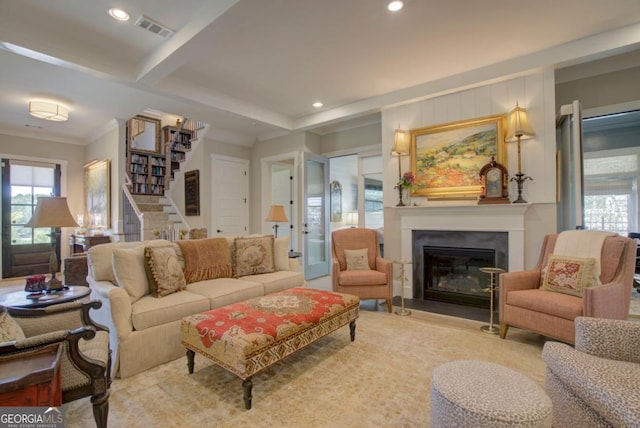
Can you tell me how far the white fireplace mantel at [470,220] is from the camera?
3.48 meters

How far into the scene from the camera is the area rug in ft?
5.79

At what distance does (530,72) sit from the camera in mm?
3359

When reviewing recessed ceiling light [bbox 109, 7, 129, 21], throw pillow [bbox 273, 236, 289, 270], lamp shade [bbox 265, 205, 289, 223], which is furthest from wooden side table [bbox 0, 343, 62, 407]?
lamp shade [bbox 265, 205, 289, 223]

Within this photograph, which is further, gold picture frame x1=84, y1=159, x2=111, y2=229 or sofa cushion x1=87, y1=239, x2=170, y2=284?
gold picture frame x1=84, y1=159, x2=111, y2=229

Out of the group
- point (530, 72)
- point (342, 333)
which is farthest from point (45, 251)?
point (530, 72)

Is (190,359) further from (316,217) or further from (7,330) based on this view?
(316,217)

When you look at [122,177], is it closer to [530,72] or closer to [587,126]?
[530,72]

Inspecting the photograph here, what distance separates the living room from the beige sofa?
8.4 inches

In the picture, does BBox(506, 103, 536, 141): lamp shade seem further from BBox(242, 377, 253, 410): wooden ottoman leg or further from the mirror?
the mirror

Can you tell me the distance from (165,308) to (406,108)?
3.84 meters

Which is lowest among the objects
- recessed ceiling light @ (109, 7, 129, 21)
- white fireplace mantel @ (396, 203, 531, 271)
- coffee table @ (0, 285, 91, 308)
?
coffee table @ (0, 285, 91, 308)

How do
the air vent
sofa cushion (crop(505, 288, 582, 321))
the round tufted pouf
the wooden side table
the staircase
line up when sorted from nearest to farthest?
the wooden side table < the round tufted pouf < sofa cushion (crop(505, 288, 582, 321)) < the air vent < the staircase

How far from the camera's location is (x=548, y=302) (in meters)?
2.51

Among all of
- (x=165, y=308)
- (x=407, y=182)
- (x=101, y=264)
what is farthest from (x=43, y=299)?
(x=407, y=182)
